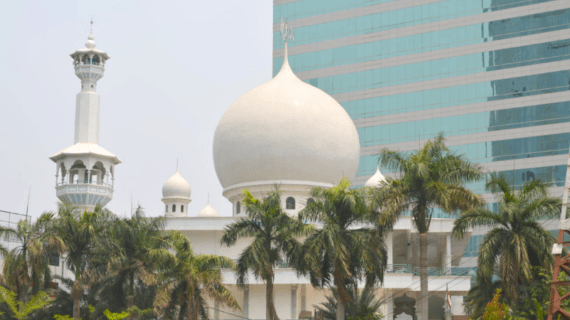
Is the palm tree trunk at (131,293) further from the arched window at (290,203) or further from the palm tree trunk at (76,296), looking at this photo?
the arched window at (290,203)

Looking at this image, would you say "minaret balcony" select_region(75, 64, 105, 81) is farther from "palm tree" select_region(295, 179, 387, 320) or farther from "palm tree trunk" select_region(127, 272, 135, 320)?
"palm tree" select_region(295, 179, 387, 320)

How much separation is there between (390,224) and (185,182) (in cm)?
4432

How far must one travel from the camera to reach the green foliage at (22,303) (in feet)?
126

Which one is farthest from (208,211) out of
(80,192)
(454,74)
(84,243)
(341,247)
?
(341,247)

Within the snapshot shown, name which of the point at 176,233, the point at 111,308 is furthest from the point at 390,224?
the point at 111,308

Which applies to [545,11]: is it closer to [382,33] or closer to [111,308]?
[382,33]

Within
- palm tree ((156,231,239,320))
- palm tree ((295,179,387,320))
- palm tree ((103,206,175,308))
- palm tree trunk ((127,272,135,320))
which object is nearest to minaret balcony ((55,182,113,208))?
palm tree ((103,206,175,308))

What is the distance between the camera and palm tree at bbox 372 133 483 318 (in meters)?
33.6

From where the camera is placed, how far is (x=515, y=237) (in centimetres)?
3169

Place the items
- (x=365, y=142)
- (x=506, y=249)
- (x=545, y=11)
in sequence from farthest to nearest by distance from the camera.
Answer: (x=365, y=142) → (x=545, y=11) → (x=506, y=249)

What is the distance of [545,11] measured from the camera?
70.3 meters

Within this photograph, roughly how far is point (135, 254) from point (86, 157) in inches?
1167

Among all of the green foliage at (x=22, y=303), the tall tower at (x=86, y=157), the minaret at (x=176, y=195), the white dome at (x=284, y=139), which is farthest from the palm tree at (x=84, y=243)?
the minaret at (x=176, y=195)

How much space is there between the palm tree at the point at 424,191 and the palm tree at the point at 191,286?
273 inches
